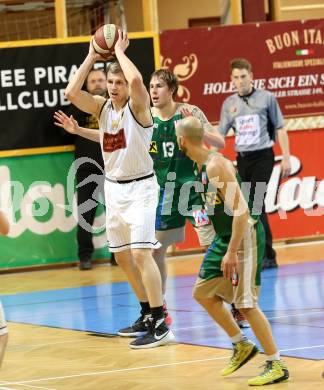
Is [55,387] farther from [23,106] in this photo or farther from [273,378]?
[23,106]

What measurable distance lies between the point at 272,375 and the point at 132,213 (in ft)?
6.93

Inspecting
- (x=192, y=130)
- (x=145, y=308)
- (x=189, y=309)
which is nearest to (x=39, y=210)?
(x=189, y=309)

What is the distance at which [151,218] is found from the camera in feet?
26.1

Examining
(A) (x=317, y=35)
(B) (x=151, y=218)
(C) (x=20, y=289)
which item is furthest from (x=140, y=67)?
(B) (x=151, y=218)

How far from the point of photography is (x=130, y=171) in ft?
26.2

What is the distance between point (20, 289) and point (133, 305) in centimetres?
223

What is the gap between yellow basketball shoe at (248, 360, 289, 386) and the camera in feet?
20.5

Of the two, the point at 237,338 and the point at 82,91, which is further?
the point at 82,91

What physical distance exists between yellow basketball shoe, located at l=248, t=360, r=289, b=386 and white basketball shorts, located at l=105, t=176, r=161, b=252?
6.09 feet

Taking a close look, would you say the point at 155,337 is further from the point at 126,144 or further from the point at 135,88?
the point at 135,88

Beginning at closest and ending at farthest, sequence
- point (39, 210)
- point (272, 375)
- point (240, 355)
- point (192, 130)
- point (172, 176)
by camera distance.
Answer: point (272, 375) < point (192, 130) < point (240, 355) < point (172, 176) < point (39, 210)

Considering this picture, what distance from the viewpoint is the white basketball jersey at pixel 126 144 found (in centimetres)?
795

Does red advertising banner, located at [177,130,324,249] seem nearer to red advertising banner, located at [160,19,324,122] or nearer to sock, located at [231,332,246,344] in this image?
red advertising banner, located at [160,19,324,122]

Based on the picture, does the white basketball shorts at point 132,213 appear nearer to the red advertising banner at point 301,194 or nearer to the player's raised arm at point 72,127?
the player's raised arm at point 72,127
